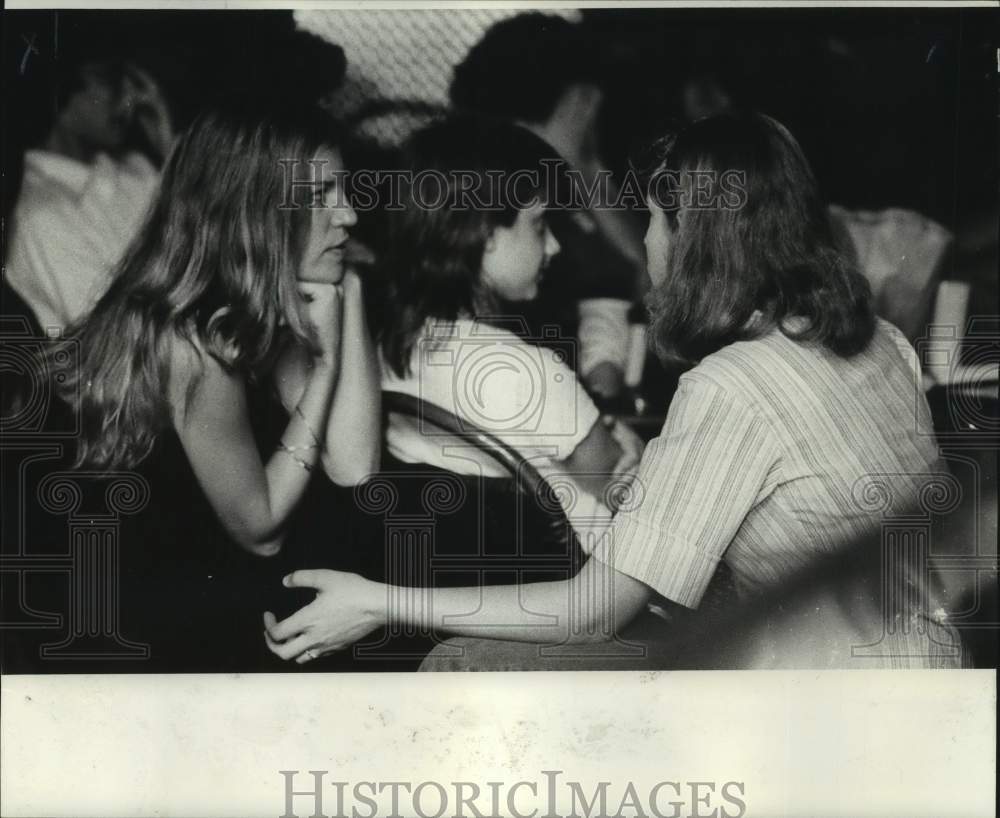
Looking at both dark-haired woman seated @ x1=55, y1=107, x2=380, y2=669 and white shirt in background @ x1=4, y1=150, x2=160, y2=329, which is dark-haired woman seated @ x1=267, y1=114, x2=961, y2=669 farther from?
white shirt in background @ x1=4, y1=150, x2=160, y2=329

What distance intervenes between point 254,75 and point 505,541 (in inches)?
60.1

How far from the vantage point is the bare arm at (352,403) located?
10.6ft

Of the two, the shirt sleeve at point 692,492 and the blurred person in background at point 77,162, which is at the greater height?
the blurred person in background at point 77,162

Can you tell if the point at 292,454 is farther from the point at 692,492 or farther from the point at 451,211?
the point at 692,492

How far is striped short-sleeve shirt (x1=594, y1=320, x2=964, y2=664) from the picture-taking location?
124 inches

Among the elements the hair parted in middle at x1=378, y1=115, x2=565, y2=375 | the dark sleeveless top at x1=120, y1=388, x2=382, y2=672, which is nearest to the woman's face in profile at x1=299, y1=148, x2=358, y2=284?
the hair parted in middle at x1=378, y1=115, x2=565, y2=375

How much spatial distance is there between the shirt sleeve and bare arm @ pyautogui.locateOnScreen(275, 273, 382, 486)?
2.43 feet

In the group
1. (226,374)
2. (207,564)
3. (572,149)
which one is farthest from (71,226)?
(572,149)

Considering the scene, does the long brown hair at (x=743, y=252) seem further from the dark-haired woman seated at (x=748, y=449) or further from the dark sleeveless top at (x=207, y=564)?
the dark sleeveless top at (x=207, y=564)

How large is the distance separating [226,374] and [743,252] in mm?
1532

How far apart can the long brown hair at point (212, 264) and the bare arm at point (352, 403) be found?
0.12m

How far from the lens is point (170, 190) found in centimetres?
317

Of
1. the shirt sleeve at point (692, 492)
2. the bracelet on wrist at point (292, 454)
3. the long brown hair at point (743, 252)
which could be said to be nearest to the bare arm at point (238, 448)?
the bracelet on wrist at point (292, 454)

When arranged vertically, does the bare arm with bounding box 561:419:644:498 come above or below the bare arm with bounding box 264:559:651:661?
above
